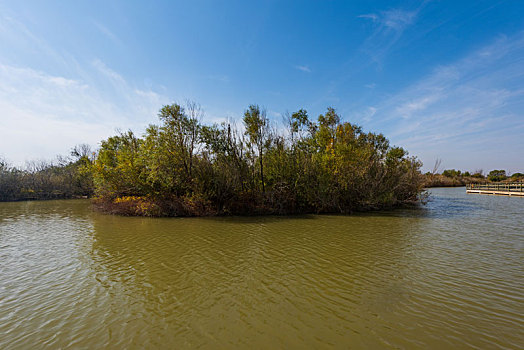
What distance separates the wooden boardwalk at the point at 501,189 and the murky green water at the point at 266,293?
111 feet

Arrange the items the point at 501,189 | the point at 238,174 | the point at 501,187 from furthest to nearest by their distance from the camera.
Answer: the point at 501,187 < the point at 501,189 < the point at 238,174

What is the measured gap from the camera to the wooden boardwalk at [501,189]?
1339 inches

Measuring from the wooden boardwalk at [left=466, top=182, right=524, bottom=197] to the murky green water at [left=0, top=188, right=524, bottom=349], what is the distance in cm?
3379

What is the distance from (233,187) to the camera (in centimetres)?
2083

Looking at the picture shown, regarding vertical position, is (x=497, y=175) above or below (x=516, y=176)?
above

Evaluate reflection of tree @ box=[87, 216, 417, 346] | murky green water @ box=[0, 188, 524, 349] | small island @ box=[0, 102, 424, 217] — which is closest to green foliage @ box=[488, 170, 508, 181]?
small island @ box=[0, 102, 424, 217]

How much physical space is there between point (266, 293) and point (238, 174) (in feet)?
51.8

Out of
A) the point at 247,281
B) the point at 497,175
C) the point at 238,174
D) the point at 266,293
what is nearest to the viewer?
the point at 266,293

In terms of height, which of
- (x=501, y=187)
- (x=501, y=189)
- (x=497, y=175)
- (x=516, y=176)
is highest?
(x=497, y=175)

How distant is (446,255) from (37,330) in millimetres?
11589

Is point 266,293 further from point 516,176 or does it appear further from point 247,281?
point 516,176

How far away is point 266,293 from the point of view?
5812 millimetres

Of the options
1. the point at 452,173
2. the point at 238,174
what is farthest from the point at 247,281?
the point at 452,173

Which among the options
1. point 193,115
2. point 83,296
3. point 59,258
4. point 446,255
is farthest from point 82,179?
point 446,255
